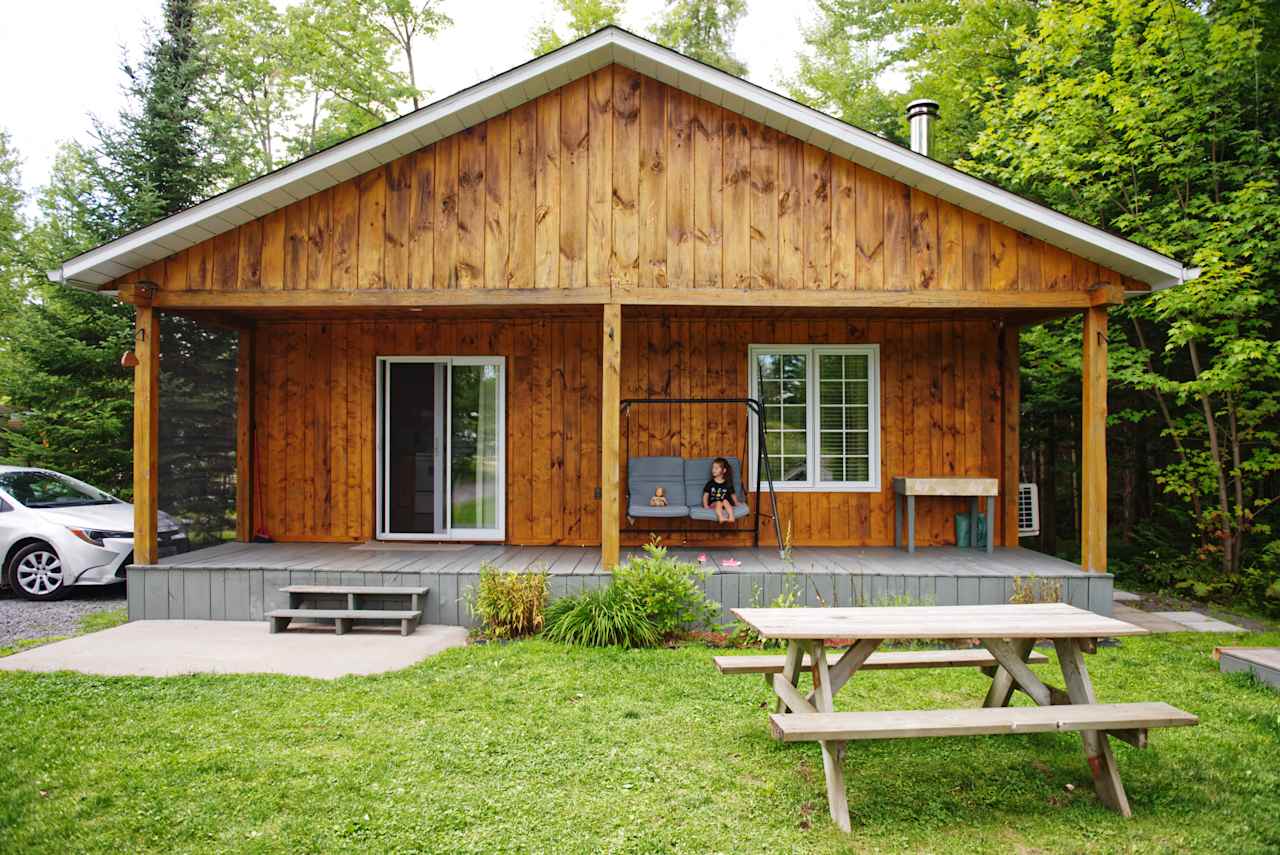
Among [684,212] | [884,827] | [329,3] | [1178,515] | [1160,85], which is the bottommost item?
[884,827]

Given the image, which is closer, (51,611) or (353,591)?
(353,591)

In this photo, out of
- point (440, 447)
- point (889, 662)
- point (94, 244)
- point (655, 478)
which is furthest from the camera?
point (94, 244)

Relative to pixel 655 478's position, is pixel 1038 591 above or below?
below

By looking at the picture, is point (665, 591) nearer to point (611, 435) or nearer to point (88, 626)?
point (611, 435)

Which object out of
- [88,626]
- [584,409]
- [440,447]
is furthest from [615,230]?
[88,626]

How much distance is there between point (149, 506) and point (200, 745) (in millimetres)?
3307

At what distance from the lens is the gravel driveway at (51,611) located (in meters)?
5.90

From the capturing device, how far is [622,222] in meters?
6.10

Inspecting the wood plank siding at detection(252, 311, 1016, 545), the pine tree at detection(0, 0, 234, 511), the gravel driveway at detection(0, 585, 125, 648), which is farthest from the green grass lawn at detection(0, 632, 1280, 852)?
the pine tree at detection(0, 0, 234, 511)

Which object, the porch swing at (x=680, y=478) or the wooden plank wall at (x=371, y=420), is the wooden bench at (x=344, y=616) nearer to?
the wooden plank wall at (x=371, y=420)

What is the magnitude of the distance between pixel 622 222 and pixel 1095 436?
3906 millimetres

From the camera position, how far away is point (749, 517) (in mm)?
7578

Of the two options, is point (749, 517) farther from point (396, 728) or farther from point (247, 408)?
point (247, 408)

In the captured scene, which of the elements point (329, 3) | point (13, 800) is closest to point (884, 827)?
point (13, 800)
